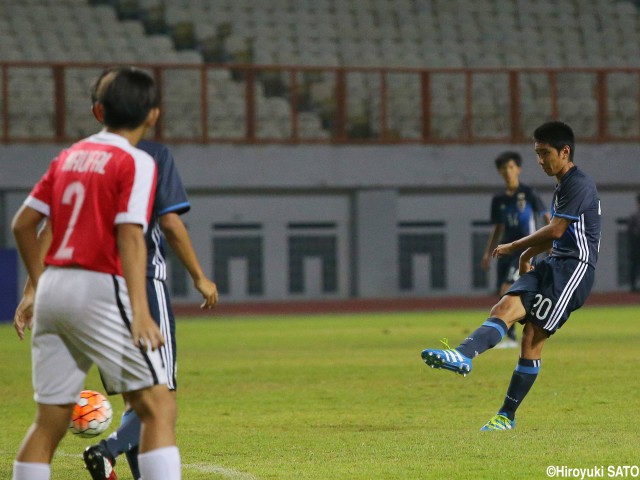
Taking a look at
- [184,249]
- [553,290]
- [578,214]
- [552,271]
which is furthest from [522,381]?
[184,249]

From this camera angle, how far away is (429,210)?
96.2ft

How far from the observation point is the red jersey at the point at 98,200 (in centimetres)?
501

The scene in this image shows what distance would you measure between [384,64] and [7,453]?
23.5 metres

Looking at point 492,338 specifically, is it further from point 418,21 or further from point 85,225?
point 418,21

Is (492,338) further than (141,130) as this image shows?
Yes

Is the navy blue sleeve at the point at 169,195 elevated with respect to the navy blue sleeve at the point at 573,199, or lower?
elevated

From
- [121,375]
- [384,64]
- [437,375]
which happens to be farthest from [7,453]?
[384,64]

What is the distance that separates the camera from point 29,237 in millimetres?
5301

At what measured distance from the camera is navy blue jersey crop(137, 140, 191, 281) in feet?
19.7

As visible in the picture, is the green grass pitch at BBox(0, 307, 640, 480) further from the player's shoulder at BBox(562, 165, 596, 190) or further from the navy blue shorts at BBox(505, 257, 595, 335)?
the player's shoulder at BBox(562, 165, 596, 190)

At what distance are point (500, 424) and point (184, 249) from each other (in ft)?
10.9

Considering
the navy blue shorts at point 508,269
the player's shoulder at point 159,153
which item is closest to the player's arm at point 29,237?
the player's shoulder at point 159,153

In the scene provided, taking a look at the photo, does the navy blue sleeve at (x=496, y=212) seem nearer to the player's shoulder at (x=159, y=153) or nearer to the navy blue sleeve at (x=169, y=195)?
the player's shoulder at (x=159, y=153)

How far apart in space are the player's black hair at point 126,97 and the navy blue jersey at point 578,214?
3.94 m
